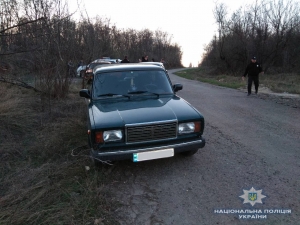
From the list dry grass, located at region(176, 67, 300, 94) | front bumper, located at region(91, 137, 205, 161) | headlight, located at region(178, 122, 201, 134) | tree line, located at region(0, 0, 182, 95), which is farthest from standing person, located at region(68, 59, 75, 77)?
dry grass, located at region(176, 67, 300, 94)

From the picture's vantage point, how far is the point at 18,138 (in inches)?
234

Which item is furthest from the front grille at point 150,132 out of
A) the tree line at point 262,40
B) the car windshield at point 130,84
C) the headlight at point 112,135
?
the tree line at point 262,40

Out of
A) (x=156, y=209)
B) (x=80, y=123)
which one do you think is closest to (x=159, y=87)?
(x=80, y=123)

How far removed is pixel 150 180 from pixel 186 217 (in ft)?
3.41

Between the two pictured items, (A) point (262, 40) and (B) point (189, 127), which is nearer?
(B) point (189, 127)

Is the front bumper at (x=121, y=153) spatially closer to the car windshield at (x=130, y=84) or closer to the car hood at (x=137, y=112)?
the car hood at (x=137, y=112)

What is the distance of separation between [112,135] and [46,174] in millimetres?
1280

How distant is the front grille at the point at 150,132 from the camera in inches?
149

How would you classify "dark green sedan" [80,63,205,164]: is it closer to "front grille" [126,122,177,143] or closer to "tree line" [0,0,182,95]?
"front grille" [126,122,177,143]

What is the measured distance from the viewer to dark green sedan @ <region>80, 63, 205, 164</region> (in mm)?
3797

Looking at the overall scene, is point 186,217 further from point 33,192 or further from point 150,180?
point 33,192

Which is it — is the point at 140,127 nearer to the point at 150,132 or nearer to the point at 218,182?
the point at 150,132

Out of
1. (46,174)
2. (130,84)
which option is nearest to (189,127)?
(130,84)

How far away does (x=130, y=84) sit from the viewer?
5.12 metres
